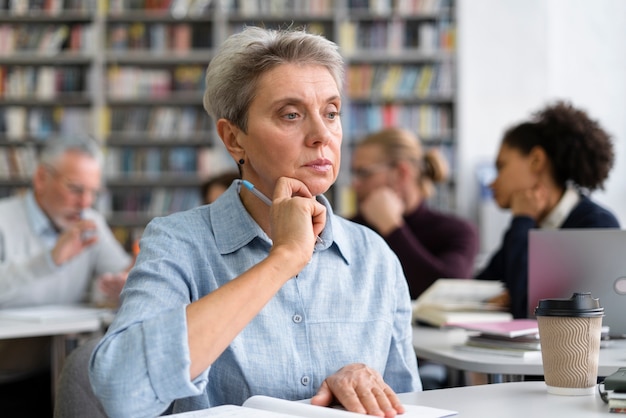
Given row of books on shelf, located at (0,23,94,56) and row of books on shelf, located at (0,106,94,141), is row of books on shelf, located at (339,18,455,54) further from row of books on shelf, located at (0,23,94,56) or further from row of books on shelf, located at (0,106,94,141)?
row of books on shelf, located at (0,106,94,141)

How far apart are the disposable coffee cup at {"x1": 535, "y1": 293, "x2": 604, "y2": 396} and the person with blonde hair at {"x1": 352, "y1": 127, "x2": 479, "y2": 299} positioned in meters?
2.38

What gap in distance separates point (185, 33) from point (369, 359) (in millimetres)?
4936

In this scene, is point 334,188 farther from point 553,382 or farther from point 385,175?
point 553,382

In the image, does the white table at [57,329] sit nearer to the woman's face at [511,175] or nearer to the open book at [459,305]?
the open book at [459,305]

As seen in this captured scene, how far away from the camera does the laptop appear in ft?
6.45

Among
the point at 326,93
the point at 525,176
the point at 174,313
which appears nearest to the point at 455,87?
the point at 525,176

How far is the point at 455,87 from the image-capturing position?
20.2 feet

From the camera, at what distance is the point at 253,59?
1.64 metres

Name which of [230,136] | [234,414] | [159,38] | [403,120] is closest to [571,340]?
[234,414]

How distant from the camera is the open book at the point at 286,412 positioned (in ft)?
3.96

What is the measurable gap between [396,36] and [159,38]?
5.54ft

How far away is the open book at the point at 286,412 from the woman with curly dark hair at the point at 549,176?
57.3 inches

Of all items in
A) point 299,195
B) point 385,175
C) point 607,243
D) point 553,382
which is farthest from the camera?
point 385,175

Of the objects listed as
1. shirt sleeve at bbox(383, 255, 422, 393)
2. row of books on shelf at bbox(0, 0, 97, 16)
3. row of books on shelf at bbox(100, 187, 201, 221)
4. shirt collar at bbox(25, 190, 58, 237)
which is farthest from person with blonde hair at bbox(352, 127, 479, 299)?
row of books on shelf at bbox(0, 0, 97, 16)
